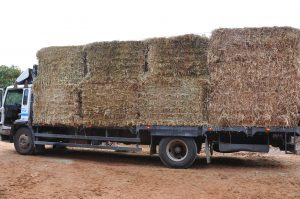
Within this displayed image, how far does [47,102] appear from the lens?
1383 centimetres

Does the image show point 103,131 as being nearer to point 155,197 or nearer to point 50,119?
point 50,119

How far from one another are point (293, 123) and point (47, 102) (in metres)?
7.66

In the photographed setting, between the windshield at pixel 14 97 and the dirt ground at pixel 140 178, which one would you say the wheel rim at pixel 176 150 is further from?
the windshield at pixel 14 97

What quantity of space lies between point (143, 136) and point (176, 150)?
1.15 meters

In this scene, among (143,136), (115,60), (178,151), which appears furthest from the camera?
(115,60)

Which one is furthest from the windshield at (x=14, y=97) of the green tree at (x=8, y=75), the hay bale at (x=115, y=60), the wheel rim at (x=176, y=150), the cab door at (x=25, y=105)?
the green tree at (x=8, y=75)

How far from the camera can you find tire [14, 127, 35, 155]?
14.6 meters

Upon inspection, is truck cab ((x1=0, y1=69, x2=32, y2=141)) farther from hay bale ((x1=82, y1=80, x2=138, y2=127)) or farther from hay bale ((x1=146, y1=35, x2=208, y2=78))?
hay bale ((x1=146, y1=35, x2=208, y2=78))

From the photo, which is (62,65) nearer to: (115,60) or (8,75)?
(115,60)

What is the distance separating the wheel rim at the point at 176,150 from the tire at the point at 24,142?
520 centimetres

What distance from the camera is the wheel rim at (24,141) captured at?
577 inches

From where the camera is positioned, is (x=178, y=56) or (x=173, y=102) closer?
(x=173, y=102)

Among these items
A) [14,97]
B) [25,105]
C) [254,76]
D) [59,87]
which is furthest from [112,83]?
[14,97]

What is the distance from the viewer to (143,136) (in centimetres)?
1271
